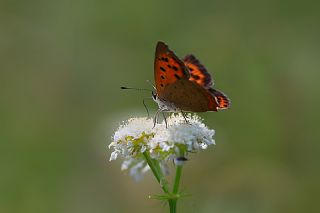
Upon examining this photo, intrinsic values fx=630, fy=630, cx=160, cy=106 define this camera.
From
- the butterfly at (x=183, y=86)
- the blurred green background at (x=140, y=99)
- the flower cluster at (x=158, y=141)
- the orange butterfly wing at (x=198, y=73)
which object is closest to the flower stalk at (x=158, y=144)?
the flower cluster at (x=158, y=141)

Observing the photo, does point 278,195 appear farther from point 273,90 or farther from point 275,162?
point 273,90

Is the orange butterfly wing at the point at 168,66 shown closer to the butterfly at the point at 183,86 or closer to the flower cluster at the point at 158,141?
the butterfly at the point at 183,86

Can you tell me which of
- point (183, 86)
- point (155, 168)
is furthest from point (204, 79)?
point (155, 168)

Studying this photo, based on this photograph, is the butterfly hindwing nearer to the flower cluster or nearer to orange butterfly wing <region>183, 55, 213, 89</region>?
orange butterfly wing <region>183, 55, 213, 89</region>

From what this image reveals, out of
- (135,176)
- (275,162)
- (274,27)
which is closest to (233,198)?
(275,162)

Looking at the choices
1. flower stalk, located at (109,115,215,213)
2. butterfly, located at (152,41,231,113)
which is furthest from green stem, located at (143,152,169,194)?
butterfly, located at (152,41,231,113)

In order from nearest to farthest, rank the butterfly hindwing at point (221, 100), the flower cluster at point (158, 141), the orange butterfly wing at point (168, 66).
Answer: the flower cluster at point (158, 141), the orange butterfly wing at point (168, 66), the butterfly hindwing at point (221, 100)
